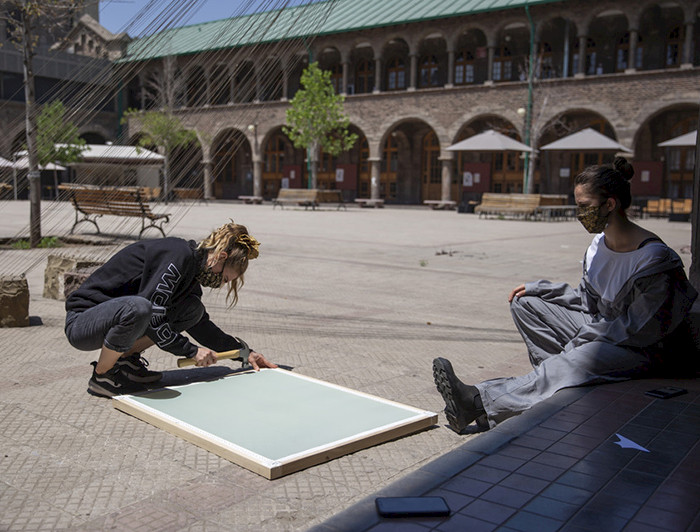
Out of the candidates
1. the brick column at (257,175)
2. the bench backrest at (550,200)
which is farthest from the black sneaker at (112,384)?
the brick column at (257,175)

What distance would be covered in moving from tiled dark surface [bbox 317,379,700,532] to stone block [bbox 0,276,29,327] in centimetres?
423

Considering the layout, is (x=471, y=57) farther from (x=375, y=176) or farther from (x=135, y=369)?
(x=135, y=369)

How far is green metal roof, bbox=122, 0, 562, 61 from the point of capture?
13.0ft

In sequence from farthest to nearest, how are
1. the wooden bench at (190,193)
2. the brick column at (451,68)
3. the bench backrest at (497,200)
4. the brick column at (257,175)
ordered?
the brick column at (257,175) < the brick column at (451,68) < the bench backrest at (497,200) < the wooden bench at (190,193)

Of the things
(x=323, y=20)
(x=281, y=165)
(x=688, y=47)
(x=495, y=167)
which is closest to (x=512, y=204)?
(x=688, y=47)

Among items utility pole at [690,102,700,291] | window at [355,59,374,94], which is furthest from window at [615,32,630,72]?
utility pole at [690,102,700,291]

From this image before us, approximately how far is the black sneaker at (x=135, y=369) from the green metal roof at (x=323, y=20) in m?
1.82

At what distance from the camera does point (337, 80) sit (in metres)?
39.5

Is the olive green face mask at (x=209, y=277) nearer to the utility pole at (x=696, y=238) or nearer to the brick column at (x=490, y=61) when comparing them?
the utility pole at (x=696, y=238)

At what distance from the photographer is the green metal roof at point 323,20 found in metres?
3.98

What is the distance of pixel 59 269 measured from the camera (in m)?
6.93

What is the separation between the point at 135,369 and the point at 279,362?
1.05 m

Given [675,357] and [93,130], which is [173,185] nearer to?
[675,357]

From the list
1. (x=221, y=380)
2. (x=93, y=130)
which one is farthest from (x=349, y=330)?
(x=93, y=130)
